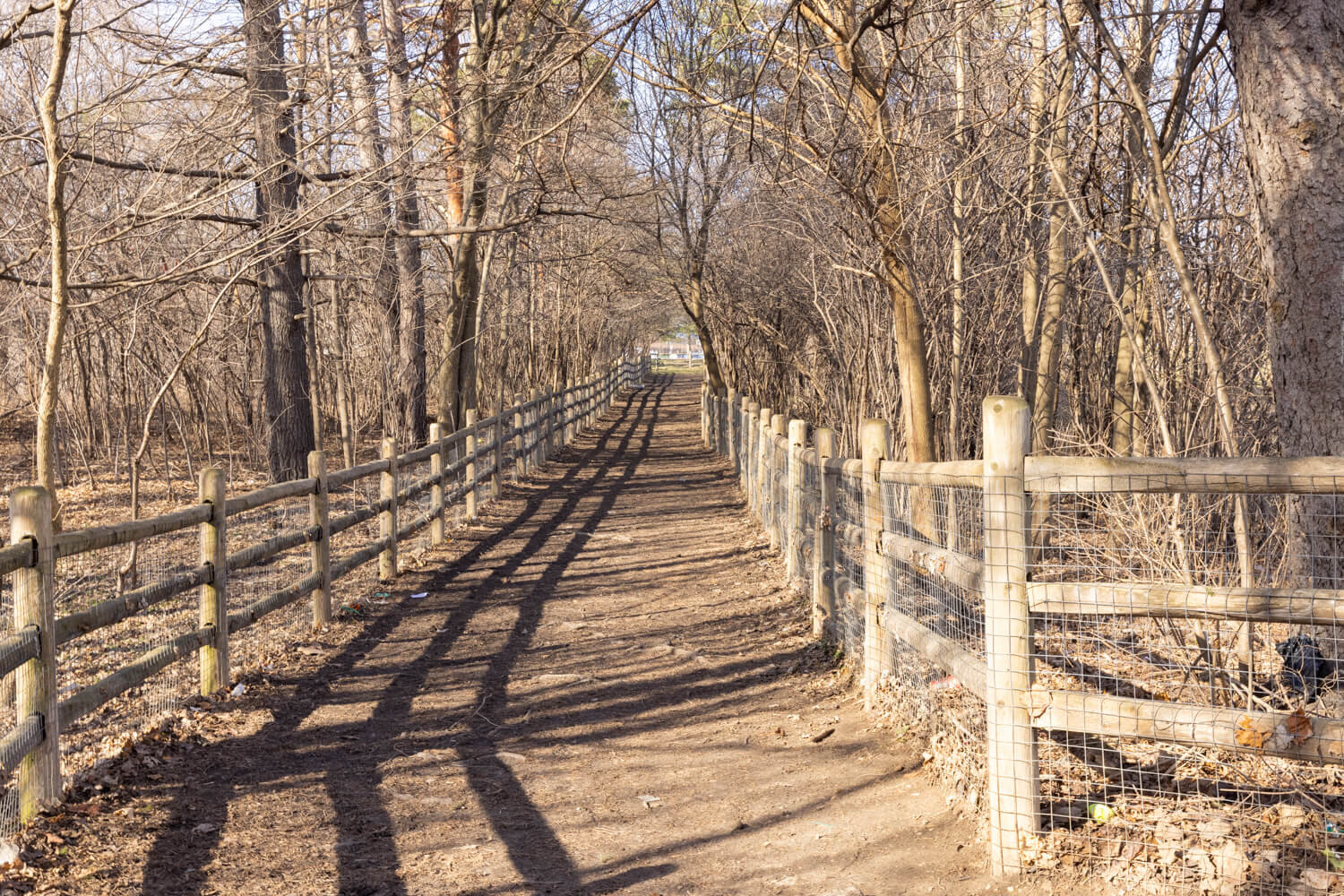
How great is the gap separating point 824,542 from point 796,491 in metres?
1.23

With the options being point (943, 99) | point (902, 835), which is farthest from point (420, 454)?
point (902, 835)

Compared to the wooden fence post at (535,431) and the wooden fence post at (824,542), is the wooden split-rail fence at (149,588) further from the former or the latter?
the wooden fence post at (535,431)

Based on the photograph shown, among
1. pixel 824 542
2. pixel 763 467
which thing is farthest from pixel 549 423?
pixel 824 542

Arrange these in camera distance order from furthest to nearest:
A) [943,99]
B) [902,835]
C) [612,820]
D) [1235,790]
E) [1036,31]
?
[943,99], [1036,31], [612,820], [902,835], [1235,790]

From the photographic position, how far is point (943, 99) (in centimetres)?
1123

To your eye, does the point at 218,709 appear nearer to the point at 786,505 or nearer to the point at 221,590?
the point at 221,590

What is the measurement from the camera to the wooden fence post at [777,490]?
10508mm

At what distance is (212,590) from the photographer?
630 centimetres

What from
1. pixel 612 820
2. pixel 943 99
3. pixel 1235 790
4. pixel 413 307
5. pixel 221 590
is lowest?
pixel 612 820

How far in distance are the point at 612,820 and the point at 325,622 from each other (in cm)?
417

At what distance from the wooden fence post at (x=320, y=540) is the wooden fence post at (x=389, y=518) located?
1719 millimetres

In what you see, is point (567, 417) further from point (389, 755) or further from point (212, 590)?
point (389, 755)

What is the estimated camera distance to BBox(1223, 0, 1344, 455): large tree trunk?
13.6 ft

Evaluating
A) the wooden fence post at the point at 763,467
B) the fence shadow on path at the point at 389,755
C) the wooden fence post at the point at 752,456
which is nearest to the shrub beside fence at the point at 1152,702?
the fence shadow on path at the point at 389,755
